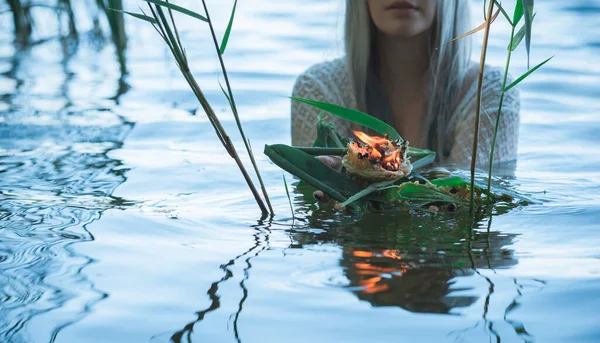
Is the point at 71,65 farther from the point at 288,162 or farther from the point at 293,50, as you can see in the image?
the point at 288,162

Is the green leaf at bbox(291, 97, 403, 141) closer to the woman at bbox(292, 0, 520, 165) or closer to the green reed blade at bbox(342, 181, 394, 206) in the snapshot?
the green reed blade at bbox(342, 181, 394, 206)

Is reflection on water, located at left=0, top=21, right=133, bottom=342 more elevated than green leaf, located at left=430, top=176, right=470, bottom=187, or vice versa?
green leaf, located at left=430, top=176, right=470, bottom=187

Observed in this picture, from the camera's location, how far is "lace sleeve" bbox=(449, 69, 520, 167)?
7.64 feet

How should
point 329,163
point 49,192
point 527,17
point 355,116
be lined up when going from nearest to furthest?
point 527,17 → point 355,116 → point 329,163 → point 49,192

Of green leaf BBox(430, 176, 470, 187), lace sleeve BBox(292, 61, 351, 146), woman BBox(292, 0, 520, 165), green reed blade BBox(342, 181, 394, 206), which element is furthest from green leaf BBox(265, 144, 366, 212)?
lace sleeve BBox(292, 61, 351, 146)

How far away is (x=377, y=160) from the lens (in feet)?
4.60

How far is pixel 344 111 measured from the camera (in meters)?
1.38

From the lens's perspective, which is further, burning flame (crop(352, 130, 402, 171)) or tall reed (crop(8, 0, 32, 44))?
tall reed (crop(8, 0, 32, 44))

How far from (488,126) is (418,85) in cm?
24

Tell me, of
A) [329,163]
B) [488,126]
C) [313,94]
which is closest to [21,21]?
[313,94]

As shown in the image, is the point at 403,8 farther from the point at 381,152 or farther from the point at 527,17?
the point at 527,17

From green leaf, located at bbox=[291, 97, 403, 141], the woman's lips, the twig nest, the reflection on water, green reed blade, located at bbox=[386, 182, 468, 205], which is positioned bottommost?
the reflection on water

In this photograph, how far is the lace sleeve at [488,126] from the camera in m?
2.33

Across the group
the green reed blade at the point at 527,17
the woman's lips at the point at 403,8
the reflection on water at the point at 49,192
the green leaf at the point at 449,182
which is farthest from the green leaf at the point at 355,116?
the woman's lips at the point at 403,8
